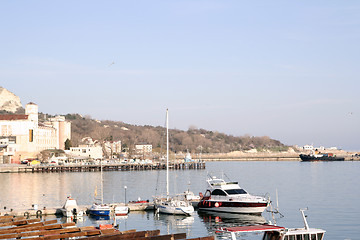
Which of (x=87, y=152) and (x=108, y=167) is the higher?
(x=87, y=152)

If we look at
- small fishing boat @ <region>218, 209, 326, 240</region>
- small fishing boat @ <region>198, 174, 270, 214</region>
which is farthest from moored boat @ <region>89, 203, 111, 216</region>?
small fishing boat @ <region>218, 209, 326, 240</region>

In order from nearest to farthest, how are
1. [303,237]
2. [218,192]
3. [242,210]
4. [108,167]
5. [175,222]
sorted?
1. [303,237]
2. [175,222]
3. [242,210]
4. [218,192]
5. [108,167]

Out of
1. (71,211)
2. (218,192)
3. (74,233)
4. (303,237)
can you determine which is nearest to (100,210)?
(71,211)

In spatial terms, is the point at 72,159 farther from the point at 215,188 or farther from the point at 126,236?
the point at 126,236

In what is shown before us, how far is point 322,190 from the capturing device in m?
81.0

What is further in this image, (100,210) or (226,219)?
(226,219)

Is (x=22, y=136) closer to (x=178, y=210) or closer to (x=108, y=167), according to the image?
(x=108, y=167)

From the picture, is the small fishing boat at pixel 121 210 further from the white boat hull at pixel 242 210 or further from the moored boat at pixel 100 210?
the white boat hull at pixel 242 210

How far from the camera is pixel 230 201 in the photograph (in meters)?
52.1

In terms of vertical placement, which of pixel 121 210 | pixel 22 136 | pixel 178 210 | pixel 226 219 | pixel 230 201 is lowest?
pixel 226 219

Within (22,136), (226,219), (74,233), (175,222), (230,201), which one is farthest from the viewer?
(22,136)

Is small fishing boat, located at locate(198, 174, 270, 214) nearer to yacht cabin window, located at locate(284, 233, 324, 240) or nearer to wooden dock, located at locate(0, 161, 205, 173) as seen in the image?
yacht cabin window, located at locate(284, 233, 324, 240)

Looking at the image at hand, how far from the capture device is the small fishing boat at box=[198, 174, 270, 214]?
50969 mm

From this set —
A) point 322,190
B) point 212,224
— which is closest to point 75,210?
point 212,224
